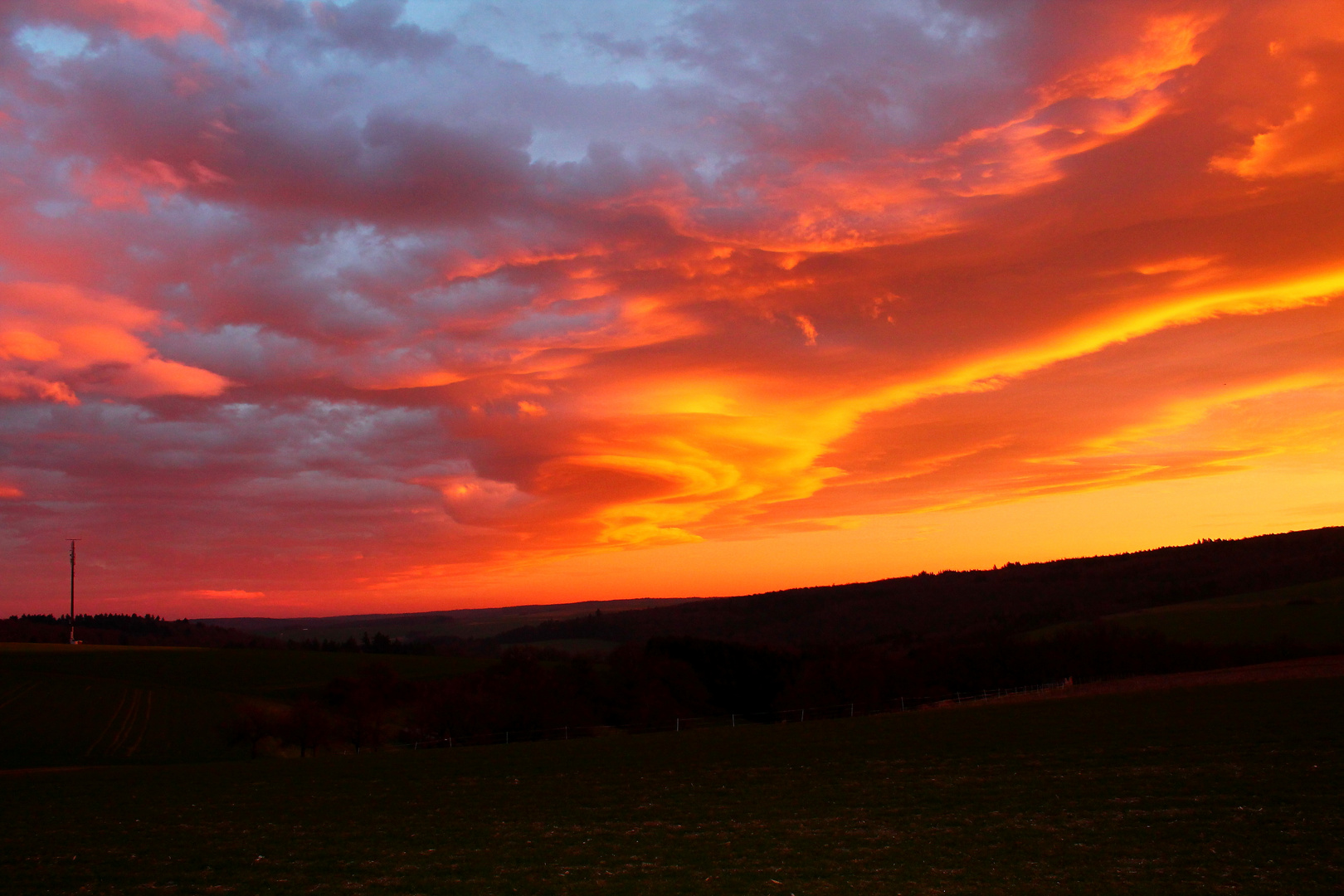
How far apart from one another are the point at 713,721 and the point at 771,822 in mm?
60655

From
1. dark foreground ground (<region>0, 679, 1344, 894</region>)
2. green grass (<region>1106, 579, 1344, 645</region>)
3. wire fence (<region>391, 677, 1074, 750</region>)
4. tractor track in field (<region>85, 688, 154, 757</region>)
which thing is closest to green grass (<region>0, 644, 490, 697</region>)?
tractor track in field (<region>85, 688, 154, 757</region>)

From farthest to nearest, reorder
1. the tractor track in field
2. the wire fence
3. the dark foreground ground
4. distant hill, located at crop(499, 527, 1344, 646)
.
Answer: distant hill, located at crop(499, 527, 1344, 646) → the wire fence → the tractor track in field → the dark foreground ground

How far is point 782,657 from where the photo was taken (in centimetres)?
10094

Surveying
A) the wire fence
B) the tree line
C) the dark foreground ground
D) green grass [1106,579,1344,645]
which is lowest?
the wire fence

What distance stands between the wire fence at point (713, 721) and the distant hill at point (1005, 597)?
4848 centimetres

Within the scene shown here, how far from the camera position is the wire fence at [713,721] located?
64312 mm

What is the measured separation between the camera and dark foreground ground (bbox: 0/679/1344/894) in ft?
38.9

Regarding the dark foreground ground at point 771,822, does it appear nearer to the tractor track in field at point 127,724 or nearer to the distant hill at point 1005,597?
the tractor track in field at point 127,724

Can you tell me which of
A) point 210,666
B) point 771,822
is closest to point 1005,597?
point 210,666

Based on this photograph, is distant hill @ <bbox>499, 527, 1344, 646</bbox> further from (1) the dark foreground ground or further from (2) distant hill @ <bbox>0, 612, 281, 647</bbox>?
(1) the dark foreground ground

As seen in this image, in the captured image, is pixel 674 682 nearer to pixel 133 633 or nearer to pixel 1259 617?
pixel 1259 617

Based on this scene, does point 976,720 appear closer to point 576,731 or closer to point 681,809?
point 681,809

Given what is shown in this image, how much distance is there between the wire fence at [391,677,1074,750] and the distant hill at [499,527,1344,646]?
48.5 meters

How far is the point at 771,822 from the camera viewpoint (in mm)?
16109
